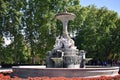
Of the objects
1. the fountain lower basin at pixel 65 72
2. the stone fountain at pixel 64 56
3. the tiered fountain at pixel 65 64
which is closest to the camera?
the fountain lower basin at pixel 65 72

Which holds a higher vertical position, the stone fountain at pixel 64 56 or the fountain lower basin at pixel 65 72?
the stone fountain at pixel 64 56

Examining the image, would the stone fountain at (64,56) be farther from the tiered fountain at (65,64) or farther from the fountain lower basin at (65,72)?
the fountain lower basin at (65,72)

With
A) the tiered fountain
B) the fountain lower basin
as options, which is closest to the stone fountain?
the tiered fountain

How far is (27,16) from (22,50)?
5.24 m

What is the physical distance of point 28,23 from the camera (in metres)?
42.7

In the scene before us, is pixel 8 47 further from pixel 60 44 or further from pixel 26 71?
pixel 26 71

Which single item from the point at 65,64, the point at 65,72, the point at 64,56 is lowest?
the point at 65,72

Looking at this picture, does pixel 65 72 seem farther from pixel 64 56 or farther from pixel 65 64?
pixel 64 56

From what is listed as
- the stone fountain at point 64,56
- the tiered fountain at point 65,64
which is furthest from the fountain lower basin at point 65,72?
the stone fountain at point 64,56

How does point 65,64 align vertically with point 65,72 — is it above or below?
above

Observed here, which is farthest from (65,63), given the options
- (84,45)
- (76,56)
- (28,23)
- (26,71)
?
(84,45)

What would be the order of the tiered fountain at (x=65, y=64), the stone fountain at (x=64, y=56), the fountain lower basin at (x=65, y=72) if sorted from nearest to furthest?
the fountain lower basin at (x=65, y=72)
the tiered fountain at (x=65, y=64)
the stone fountain at (x=64, y=56)

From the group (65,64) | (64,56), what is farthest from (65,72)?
(64,56)

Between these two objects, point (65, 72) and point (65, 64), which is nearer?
point (65, 72)
